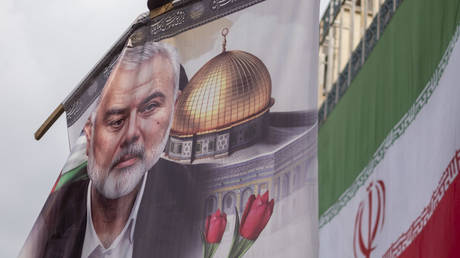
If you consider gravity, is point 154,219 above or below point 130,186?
below

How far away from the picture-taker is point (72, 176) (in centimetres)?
340

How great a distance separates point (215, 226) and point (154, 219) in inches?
13.4

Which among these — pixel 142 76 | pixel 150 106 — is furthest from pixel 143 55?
pixel 150 106

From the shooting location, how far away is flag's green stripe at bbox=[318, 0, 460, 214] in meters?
5.30

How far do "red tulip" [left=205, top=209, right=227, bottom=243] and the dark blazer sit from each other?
0.05m

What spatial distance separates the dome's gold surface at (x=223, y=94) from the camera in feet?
9.08

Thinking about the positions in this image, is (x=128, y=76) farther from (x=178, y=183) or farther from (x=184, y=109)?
(x=178, y=183)

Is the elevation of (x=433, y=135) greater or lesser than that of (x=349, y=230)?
greater

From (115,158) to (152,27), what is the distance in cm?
67

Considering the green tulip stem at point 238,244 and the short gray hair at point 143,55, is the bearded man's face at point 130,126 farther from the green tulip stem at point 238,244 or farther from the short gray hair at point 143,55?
the green tulip stem at point 238,244

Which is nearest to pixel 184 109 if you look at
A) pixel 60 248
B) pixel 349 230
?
pixel 60 248

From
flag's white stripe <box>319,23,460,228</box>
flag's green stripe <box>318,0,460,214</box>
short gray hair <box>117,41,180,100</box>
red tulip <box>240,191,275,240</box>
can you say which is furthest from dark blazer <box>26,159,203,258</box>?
flag's green stripe <box>318,0,460,214</box>

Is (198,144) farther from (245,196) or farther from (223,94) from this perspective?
(245,196)

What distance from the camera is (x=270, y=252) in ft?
7.94
